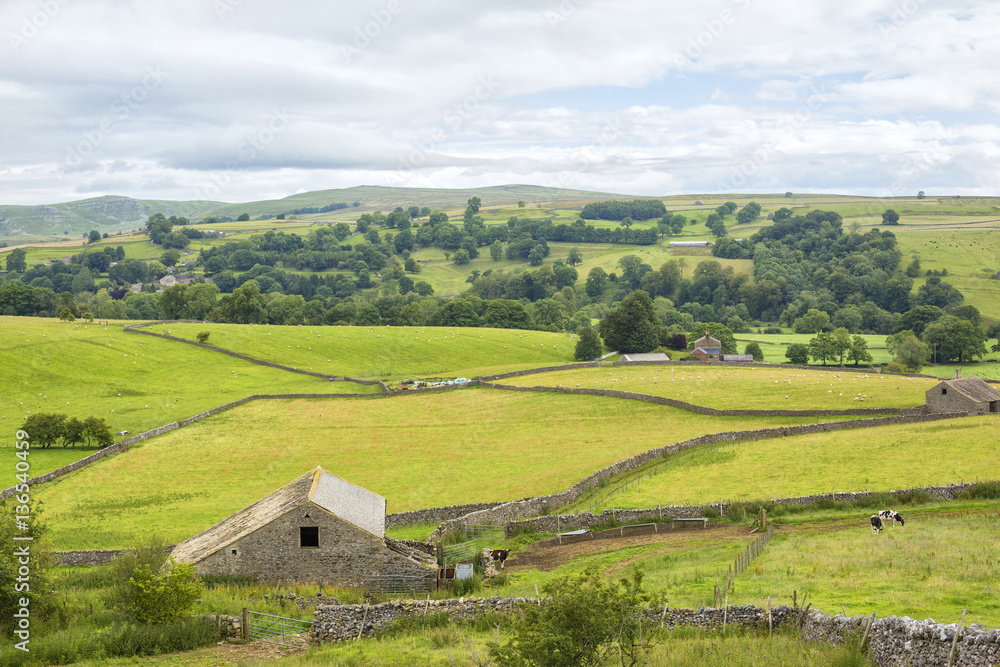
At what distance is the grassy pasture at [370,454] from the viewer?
1486 inches

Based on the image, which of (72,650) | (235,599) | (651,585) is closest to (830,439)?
(651,585)

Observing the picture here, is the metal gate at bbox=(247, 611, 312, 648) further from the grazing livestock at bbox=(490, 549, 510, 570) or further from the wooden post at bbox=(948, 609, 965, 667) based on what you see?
the wooden post at bbox=(948, 609, 965, 667)

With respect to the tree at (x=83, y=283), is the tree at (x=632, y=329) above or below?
below

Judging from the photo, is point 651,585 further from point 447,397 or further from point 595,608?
point 447,397

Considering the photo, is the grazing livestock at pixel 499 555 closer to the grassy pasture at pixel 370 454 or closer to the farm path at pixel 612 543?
the farm path at pixel 612 543

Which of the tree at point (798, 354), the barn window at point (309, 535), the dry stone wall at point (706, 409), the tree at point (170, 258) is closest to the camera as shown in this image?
the barn window at point (309, 535)

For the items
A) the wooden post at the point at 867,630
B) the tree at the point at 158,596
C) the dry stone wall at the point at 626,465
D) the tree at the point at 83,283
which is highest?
the tree at the point at 83,283

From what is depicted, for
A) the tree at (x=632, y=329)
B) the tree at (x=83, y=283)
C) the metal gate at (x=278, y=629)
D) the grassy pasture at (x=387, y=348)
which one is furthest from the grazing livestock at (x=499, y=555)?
the tree at (x=83, y=283)

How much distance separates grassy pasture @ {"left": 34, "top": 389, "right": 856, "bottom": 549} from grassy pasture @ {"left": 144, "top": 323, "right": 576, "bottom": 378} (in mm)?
19956

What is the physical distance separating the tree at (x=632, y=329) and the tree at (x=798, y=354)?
1751 centimetres

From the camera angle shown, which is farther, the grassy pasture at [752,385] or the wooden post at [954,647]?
the grassy pasture at [752,385]

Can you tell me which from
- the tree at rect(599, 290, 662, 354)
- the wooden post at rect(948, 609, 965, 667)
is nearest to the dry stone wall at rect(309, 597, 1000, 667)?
the wooden post at rect(948, 609, 965, 667)

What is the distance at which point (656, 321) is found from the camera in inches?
3947

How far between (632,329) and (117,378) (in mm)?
59121
